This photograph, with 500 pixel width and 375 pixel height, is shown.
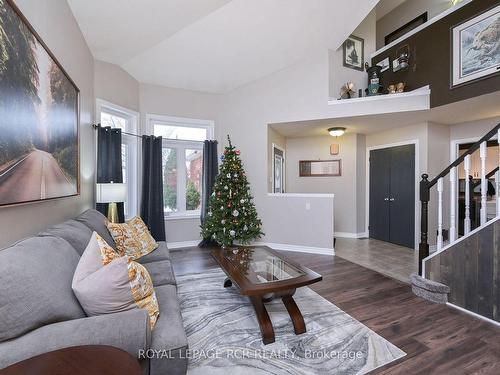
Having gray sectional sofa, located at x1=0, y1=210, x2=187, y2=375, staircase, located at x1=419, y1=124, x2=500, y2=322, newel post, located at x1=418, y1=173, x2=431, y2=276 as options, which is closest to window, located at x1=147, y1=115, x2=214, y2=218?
gray sectional sofa, located at x1=0, y1=210, x2=187, y2=375

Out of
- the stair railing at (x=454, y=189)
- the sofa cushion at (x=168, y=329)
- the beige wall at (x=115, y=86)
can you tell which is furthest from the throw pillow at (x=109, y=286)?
the beige wall at (x=115, y=86)

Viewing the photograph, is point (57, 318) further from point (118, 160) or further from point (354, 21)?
point (354, 21)

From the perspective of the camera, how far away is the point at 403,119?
14.4ft

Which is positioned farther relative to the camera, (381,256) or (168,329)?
(381,256)

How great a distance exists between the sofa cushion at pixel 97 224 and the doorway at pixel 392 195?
4946 mm

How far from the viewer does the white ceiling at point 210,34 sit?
280 centimetres

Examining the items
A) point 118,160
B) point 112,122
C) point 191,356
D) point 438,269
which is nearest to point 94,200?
point 118,160

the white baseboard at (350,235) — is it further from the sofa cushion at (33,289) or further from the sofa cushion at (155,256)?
the sofa cushion at (33,289)

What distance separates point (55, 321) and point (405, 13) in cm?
774


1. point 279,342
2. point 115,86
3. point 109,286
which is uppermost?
point 115,86

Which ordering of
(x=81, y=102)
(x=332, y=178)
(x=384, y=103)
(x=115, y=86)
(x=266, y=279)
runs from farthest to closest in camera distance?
(x=332, y=178), (x=384, y=103), (x=115, y=86), (x=81, y=102), (x=266, y=279)

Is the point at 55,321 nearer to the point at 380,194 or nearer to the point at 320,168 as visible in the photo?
the point at 320,168

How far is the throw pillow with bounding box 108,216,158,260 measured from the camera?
253cm

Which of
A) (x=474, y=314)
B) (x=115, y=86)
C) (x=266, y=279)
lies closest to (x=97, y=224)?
(x=266, y=279)
